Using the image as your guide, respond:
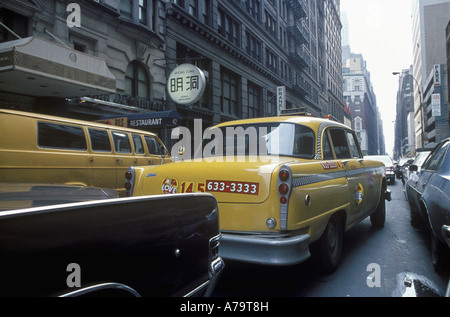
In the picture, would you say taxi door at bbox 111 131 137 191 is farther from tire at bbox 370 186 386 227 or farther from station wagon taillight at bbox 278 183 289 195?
tire at bbox 370 186 386 227

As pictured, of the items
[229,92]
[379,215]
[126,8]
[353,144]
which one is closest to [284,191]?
[353,144]

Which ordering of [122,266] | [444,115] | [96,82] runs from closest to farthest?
[122,266] → [96,82] → [444,115]

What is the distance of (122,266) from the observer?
1.56 meters

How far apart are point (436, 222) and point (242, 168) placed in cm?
210

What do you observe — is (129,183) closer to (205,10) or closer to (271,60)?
(205,10)

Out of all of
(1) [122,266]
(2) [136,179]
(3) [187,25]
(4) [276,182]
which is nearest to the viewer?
(1) [122,266]

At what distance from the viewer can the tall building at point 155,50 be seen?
11766mm

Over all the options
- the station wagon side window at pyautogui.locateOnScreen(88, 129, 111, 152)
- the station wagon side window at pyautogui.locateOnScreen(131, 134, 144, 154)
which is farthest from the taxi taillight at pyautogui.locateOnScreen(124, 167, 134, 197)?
the station wagon side window at pyautogui.locateOnScreen(131, 134, 144, 154)

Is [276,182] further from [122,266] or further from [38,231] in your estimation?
[38,231]

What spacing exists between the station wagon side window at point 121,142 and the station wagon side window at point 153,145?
75cm

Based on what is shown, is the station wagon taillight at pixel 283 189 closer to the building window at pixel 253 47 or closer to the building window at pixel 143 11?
the building window at pixel 143 11

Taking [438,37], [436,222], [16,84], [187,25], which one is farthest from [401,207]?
[438,37]

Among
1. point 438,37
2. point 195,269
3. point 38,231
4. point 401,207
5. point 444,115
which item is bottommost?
point 401,207

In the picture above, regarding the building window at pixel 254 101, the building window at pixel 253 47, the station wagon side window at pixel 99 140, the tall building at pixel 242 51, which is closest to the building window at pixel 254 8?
the tall building at pixel 242 51
